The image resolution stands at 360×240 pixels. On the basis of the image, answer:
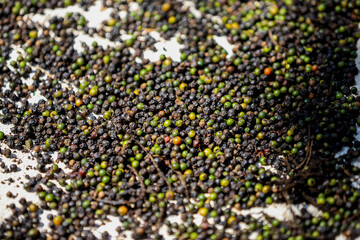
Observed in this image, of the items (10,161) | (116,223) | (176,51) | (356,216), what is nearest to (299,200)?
(356,216)

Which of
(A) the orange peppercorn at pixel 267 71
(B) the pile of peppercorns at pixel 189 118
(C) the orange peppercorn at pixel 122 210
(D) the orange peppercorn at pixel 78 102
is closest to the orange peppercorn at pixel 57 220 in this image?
(B) the pile of peppercorns at pixel 189 118

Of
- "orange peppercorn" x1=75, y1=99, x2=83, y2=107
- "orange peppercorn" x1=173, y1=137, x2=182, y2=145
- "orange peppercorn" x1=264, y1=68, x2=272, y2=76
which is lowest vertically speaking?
"orange peppercorn" x1=173, y1=137, x2=182, y2=145

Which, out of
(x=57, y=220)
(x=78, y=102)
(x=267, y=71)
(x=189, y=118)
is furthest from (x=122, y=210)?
(x=267, y=71)


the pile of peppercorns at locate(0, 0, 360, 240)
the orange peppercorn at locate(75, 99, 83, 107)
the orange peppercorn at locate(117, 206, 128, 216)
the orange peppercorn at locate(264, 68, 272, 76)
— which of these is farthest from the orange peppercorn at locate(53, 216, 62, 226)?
the orange peppercorn at locate(264, 68, 272, 76)

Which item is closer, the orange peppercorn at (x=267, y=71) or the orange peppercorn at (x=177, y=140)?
the orange peppercorn at (x=177, y=140)

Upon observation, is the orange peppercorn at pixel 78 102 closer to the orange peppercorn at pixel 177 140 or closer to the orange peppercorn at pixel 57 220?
the orange peppercorn at pixel 177 140

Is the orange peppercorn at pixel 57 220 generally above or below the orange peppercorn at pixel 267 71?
below

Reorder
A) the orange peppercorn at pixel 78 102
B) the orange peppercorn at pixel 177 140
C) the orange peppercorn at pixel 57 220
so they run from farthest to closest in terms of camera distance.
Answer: the orange peppercorn at pixel 78 102 → the orange peppercorn at pixel 177 140 → the orange peppercorn at pixel 57 220

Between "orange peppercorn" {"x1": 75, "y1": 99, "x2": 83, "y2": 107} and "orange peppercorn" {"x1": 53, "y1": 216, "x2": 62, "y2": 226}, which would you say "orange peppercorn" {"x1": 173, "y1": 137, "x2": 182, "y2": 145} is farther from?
"orange peppercorn" {"x1": 53, "y1": 216, "x2": 62, "y2": 226}

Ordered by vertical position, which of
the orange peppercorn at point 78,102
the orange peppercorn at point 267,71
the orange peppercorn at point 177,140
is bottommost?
the orange peppercorn at point 177,140
